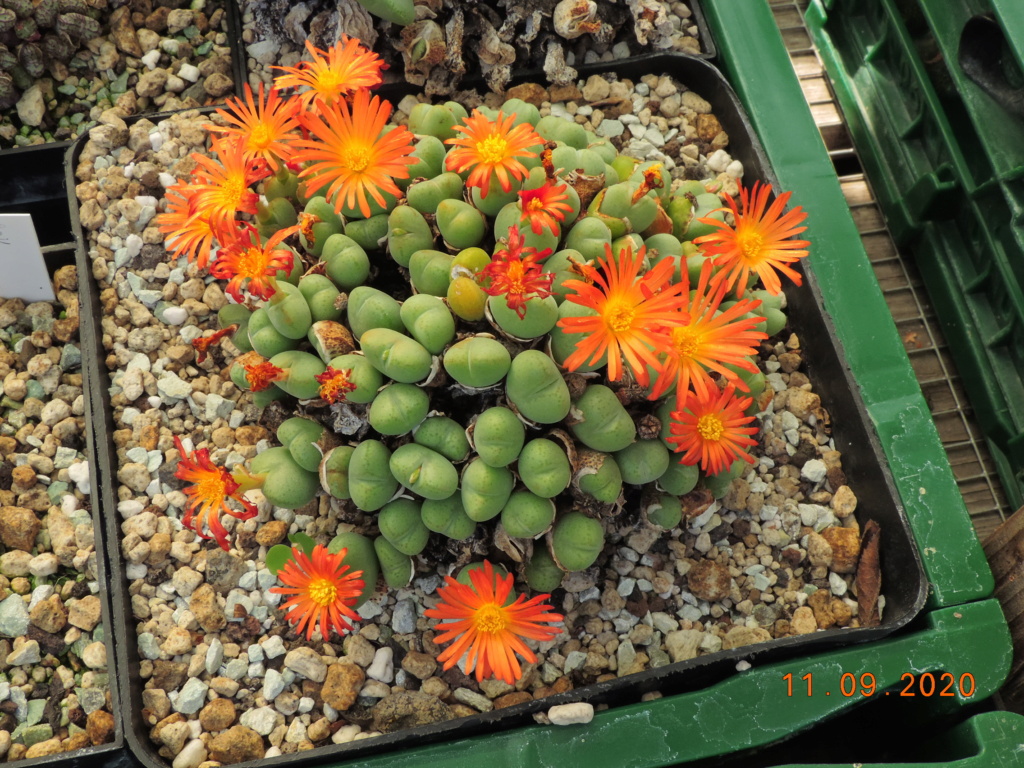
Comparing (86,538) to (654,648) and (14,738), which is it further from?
(654,648)

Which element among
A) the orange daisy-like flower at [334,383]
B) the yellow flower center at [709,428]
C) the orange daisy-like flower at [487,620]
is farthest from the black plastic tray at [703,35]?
the orange daisy-like flower at [487,620]

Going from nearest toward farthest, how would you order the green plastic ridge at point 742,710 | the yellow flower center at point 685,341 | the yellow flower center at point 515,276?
the yellow flower center at point 515,276
the yellow flower center at point 685,341
the green plastic ridge at point 742,710

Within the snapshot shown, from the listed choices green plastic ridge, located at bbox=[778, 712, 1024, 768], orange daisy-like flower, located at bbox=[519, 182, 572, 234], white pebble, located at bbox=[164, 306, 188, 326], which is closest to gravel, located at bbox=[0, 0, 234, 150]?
white pebble, located at bbox=[164, 306, 188, 326]

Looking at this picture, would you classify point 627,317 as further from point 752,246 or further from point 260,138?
point 260,138

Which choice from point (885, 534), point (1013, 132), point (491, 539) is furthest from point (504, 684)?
point (1013, 132)

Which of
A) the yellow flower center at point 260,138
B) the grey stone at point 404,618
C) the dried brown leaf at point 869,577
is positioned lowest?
the dried brown leaf at point 869,577

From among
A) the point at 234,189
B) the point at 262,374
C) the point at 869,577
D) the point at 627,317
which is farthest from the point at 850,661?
the point at 234,189

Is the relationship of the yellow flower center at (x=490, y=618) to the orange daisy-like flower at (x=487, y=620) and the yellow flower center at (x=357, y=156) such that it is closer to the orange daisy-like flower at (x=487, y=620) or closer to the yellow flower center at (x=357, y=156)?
the orange daisy-like flower at (x=487, y=620)
